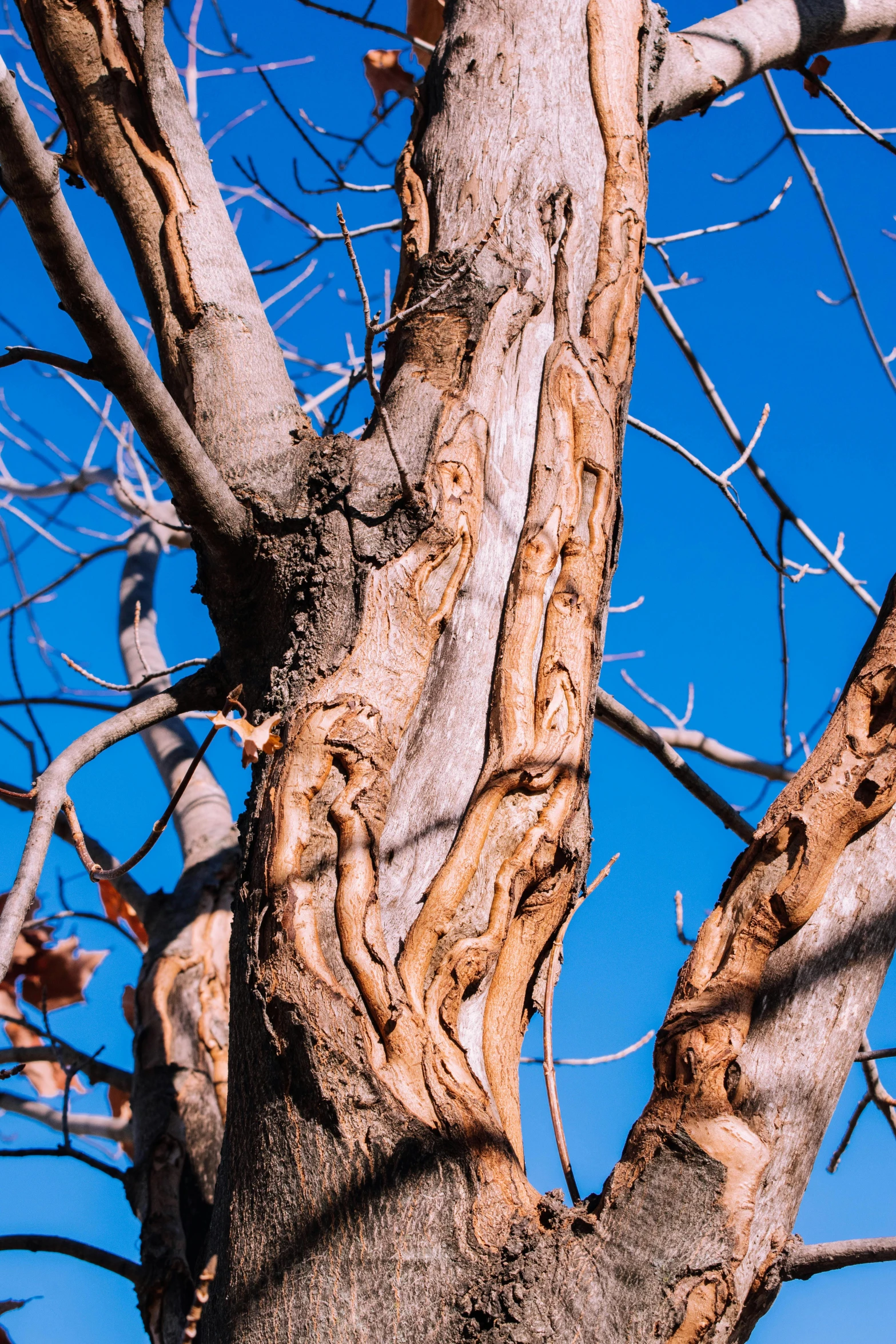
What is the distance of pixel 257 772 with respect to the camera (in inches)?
49.7

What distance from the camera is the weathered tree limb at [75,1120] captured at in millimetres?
2865

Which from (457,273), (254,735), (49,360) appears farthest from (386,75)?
(254,735)

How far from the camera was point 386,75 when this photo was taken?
8.59ft

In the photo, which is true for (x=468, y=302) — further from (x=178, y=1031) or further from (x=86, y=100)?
(x=178, y=1031)

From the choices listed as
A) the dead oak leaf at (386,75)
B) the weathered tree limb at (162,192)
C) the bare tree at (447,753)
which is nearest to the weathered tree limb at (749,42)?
the bare tree at (447,753)

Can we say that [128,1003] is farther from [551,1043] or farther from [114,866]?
[551,1043]

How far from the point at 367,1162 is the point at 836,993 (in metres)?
0.47

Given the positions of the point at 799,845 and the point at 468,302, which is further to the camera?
the point at 468,302

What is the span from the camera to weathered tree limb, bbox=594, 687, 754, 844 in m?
1.97

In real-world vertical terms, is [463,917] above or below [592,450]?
below

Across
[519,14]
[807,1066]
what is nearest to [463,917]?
[807,1066]

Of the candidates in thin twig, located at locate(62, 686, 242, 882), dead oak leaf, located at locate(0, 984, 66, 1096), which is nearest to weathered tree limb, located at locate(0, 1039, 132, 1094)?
dead oak leaf, located at locate(0, 984, 66, 1096)

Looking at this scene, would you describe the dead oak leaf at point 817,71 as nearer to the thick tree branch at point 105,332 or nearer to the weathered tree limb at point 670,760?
the weathered tree limb at point 670,760

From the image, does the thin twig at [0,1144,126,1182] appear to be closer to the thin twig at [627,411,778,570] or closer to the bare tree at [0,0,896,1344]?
the bare tree at [0,0,896,1344]
